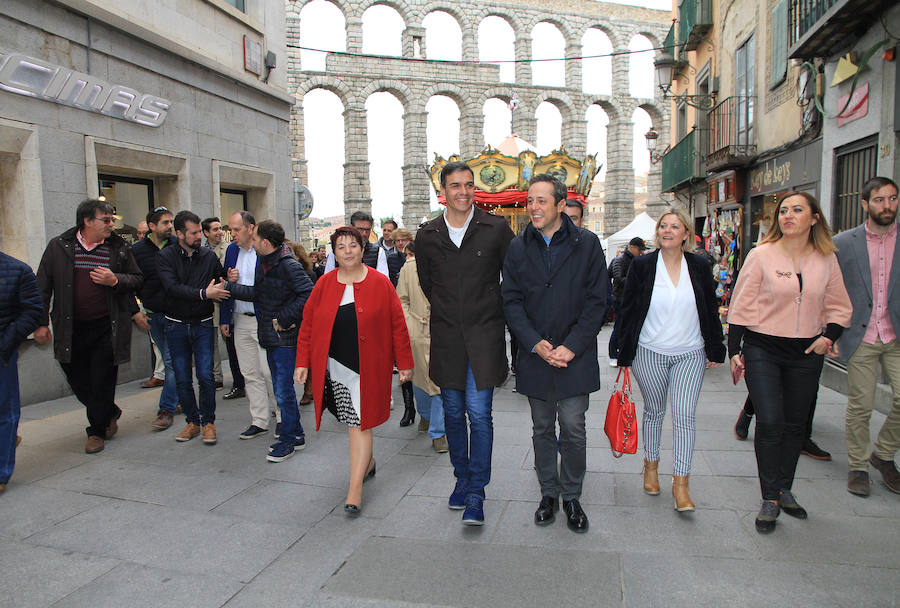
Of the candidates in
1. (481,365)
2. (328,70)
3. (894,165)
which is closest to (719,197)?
(894,165)

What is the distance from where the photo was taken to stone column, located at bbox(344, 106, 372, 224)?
32.1 meters

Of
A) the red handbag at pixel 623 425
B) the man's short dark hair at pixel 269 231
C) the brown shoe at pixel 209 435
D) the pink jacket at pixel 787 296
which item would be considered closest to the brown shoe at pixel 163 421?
the brown shoe at pixel 209 435

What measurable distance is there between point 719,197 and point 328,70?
23.3 m

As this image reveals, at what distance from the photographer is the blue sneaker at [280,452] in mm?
4973

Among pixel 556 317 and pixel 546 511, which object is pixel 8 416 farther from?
pixel 556 317

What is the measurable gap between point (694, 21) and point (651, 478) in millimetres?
14181

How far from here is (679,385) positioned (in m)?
3.88

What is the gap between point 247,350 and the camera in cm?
562

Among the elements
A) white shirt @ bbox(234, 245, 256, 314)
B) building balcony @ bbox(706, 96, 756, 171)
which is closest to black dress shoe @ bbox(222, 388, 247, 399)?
white shirt @ bbox(234, 245, 256, 314)

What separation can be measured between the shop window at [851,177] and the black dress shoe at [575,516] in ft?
19.6

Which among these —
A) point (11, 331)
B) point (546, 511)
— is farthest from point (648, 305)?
point (11, 331)

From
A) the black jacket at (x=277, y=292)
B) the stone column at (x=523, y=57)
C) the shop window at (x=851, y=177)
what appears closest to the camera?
the black jacket at (x=277, y=292)

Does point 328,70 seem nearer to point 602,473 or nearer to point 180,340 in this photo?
point 180,340

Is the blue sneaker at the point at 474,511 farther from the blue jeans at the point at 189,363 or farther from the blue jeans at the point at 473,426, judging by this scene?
the blue jeans at the point at 189,363
